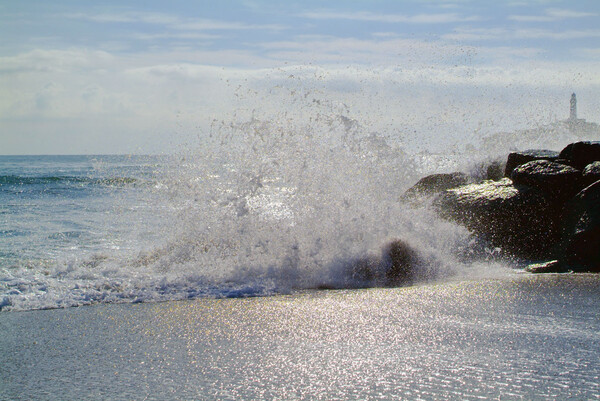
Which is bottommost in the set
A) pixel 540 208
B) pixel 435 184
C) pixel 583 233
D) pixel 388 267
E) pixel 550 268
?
pixel 550 268

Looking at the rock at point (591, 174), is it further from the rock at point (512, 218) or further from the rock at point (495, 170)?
the rock at point (495, 170)

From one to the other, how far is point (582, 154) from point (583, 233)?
192cm

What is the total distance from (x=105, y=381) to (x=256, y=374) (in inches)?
28.4

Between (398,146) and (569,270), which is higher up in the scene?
(398,146)

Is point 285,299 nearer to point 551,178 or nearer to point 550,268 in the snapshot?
point 550,268

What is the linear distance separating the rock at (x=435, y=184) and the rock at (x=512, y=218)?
115 centimetres

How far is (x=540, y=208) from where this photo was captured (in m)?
6.61

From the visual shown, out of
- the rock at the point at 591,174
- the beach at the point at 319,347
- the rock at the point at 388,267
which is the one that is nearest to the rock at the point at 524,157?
the rock at the point at 591,174

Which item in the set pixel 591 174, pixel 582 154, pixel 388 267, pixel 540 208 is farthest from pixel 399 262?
pixel 582 154

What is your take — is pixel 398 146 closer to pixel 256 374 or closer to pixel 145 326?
pixel 145 326

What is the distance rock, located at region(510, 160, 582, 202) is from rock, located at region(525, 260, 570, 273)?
1.28m

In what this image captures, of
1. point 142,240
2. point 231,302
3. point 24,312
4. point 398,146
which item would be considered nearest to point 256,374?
point 231,302

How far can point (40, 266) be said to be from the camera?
6.07 metres

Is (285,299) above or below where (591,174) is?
below
